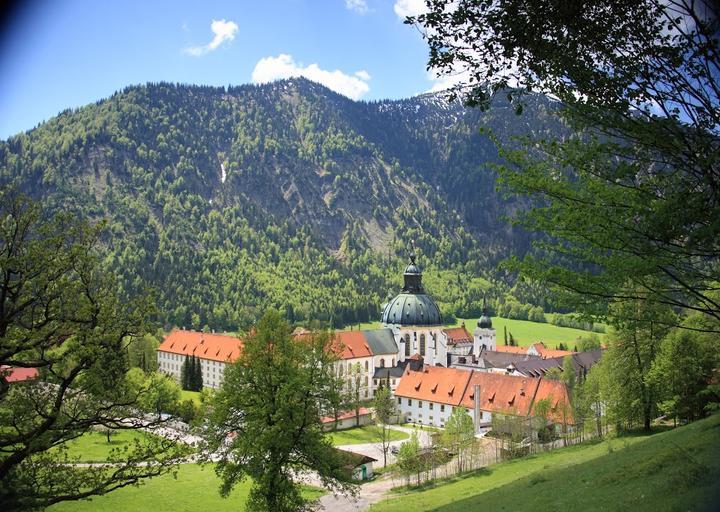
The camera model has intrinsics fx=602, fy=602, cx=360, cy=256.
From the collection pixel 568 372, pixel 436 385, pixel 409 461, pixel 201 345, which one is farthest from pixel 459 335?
pixel 409 461

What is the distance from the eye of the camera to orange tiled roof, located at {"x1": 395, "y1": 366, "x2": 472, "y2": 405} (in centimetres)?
6588

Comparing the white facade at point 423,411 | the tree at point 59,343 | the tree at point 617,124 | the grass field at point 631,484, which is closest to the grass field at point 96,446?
the grass field at point 631,484

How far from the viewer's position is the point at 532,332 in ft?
526

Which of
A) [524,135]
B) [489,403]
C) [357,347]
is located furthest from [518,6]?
[357,347]

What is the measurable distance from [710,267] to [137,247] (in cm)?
19581

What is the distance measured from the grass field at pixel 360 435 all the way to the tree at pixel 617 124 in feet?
166

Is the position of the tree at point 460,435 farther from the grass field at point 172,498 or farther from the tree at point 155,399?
the tree at point 155,399

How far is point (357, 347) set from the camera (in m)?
91.2

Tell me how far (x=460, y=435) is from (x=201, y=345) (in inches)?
2521

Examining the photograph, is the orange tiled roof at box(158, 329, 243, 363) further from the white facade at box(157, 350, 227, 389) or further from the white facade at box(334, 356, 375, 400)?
the white facade at box(334, 356, 375, 400)

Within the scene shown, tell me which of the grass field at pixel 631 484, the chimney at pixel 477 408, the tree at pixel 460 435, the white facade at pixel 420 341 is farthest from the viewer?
the white facade at pixel 420 341

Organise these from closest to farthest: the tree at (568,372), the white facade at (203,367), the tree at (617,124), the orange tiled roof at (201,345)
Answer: the tree at (617,124) → the tree at (568,372) → the white facade at (203,367) → the orange tiled roof at (201,345)

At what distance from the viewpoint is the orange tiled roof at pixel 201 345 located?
9312cm

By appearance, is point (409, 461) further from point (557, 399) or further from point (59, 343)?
point (59, 343)
